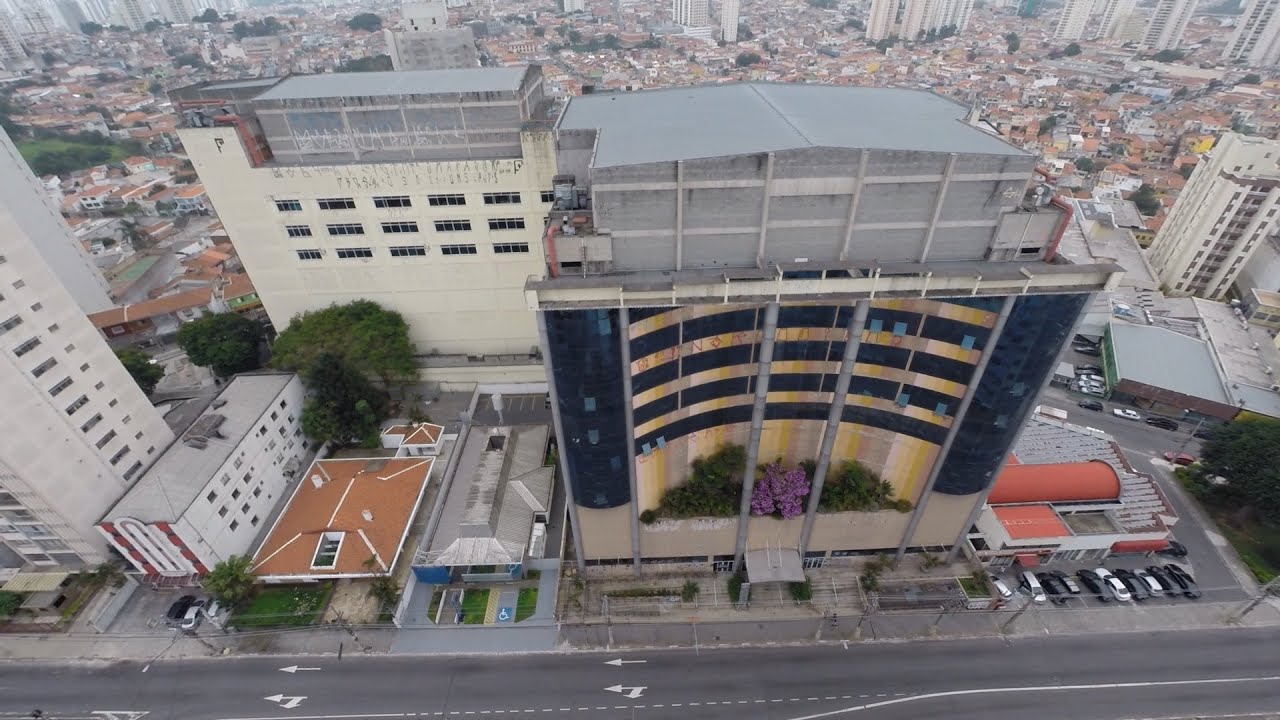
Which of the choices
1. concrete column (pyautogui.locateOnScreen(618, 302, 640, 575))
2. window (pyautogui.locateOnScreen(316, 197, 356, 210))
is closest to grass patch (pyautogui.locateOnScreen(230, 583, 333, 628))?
concrete column (pyautogui.locateOnScreen(618, 302, 640, 575))

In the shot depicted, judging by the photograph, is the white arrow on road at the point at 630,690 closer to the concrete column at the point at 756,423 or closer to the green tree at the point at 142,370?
the concrete column at the point at 756,423

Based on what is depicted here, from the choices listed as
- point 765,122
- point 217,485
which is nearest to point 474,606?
point 217,485

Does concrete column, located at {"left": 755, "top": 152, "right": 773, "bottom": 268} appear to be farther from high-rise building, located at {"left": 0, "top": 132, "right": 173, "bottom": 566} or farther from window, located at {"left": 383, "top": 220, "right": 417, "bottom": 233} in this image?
high-rise building, located at {"left": 0, "top": 132, "right": 173, "bottom": 566}

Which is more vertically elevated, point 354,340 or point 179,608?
point 354,340

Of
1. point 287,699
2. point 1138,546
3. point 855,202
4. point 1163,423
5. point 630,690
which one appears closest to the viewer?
point 855,202

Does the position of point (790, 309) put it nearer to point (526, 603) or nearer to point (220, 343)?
point (526, 603)

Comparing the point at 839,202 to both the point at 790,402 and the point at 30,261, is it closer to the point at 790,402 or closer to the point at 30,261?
the point at 790,402
